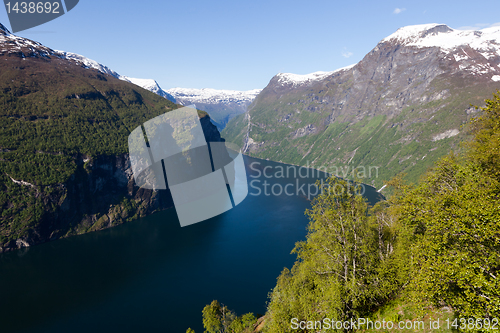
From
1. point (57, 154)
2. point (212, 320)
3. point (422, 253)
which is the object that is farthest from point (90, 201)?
point (422, 253)

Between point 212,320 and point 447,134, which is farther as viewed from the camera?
point 447,134

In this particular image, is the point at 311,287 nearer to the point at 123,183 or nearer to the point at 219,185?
the point at 123,183

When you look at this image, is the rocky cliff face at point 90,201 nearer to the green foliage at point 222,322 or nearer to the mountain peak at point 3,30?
the green foliage at point 222,322

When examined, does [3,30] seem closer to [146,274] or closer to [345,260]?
[146,274]

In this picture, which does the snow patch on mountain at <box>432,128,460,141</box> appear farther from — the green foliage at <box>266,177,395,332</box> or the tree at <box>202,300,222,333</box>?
the tree at <box>202,300,222,333</box>

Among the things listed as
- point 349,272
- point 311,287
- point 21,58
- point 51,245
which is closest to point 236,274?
point 311,287
